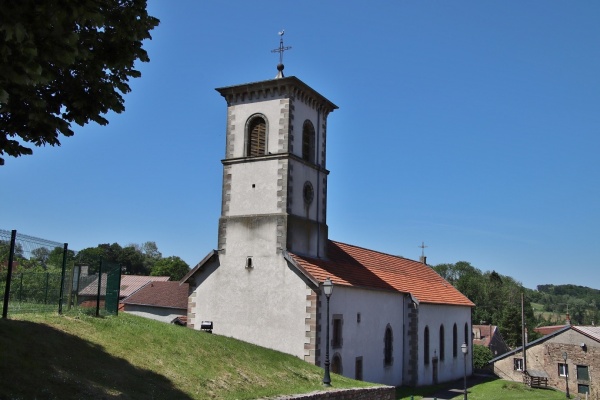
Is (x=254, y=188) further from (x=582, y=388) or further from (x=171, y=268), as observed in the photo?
(x=171, y=268)

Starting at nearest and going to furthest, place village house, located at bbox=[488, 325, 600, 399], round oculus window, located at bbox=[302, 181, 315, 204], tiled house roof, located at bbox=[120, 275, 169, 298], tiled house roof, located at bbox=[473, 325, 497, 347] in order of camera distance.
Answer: round oculus window, located at bbox=[302, 181, 315, 204]
village house, located at bbox=[488, 325, 600, 399]
tiled house roof, located at bbox=[120, 275, 169, 298]
tiled house roof, located at bbox=[473, 325, 497, 347]

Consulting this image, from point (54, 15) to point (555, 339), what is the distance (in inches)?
1718

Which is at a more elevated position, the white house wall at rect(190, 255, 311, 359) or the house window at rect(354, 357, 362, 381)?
the white house wall at rect(190, 255, 311, 359)

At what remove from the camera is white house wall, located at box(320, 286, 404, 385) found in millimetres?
25297

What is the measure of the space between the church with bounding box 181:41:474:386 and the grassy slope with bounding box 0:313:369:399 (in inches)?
159

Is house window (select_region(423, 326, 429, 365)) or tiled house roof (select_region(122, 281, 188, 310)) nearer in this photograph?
house window (select_region(423, 326, 429, 365))

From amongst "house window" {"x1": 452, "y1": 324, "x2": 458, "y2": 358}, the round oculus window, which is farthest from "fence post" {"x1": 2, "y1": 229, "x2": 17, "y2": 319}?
"house window" {"x1": 452, "y1": 324, "x2": 458, "y2": 358}

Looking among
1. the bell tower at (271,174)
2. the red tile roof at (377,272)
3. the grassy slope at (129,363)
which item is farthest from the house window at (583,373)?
the grassy slope at (129,363)

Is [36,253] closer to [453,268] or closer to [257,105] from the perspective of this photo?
[257,105]

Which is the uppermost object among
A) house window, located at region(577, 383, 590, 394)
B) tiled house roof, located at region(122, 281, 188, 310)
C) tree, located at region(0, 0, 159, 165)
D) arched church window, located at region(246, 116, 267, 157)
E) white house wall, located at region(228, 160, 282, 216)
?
arched church window, located at region(246, 116, 267, 157)

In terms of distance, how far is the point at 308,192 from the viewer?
1073 inches

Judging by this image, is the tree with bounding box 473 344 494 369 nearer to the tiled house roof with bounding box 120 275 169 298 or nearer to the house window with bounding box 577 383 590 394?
the house window with bounding box 577 383 590 394

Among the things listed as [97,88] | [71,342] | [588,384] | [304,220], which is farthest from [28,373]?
[588,384]

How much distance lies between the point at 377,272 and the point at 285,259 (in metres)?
9.30
